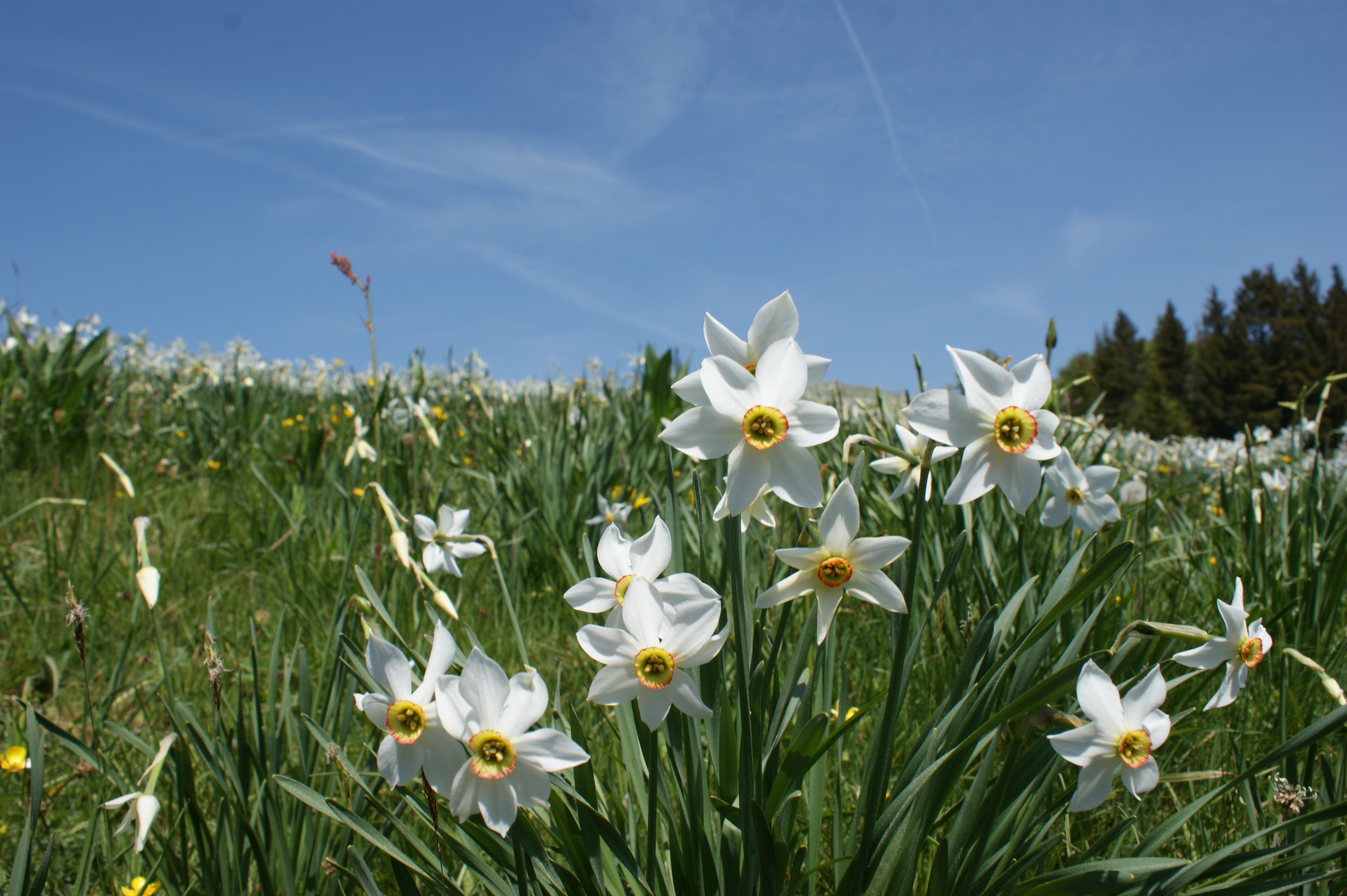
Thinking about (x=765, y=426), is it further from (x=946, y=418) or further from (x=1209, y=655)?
(x=1209, y=655)

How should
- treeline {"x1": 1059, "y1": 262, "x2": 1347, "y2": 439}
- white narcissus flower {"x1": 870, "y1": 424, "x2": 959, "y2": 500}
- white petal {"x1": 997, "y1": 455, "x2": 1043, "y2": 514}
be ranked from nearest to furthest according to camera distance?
white petal {"x1": 997, "y1": 455, "x2": 1043, "y2": 514}
white narcissus flower {"x1": 870, "y1": 424, "x2": 959, "y2": 500}
treeline {"x1": 1059, "y1": 262, "x2": 1347, "y2": 439}

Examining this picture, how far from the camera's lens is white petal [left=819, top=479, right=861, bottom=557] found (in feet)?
3.41

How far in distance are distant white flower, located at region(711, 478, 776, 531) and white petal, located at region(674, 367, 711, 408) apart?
12 centimetres

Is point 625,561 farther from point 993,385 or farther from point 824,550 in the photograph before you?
point 993,385

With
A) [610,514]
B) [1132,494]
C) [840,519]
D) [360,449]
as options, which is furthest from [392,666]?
[1132,494]

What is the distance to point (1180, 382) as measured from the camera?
164 feet

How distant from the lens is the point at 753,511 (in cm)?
114

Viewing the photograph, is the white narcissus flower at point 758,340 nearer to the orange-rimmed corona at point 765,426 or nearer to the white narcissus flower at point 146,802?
the orange-rimmed corona at point 765,426

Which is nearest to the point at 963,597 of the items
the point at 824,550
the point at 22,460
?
the point at 824,550

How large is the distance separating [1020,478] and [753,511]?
380 mm

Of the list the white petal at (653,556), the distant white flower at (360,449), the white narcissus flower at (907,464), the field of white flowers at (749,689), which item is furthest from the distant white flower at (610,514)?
the white petal at (653,556)

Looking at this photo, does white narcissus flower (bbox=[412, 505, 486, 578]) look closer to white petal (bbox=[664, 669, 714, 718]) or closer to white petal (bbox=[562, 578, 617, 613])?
white petal (bbox=[562, 578, 617, 613])

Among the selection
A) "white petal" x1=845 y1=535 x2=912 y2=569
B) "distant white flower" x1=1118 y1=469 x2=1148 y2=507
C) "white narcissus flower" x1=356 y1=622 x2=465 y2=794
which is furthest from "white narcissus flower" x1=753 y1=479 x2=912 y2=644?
"distant white flower" x1=1118 y1=469 x2=1148 y2=507

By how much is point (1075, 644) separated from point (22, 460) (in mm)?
6822
